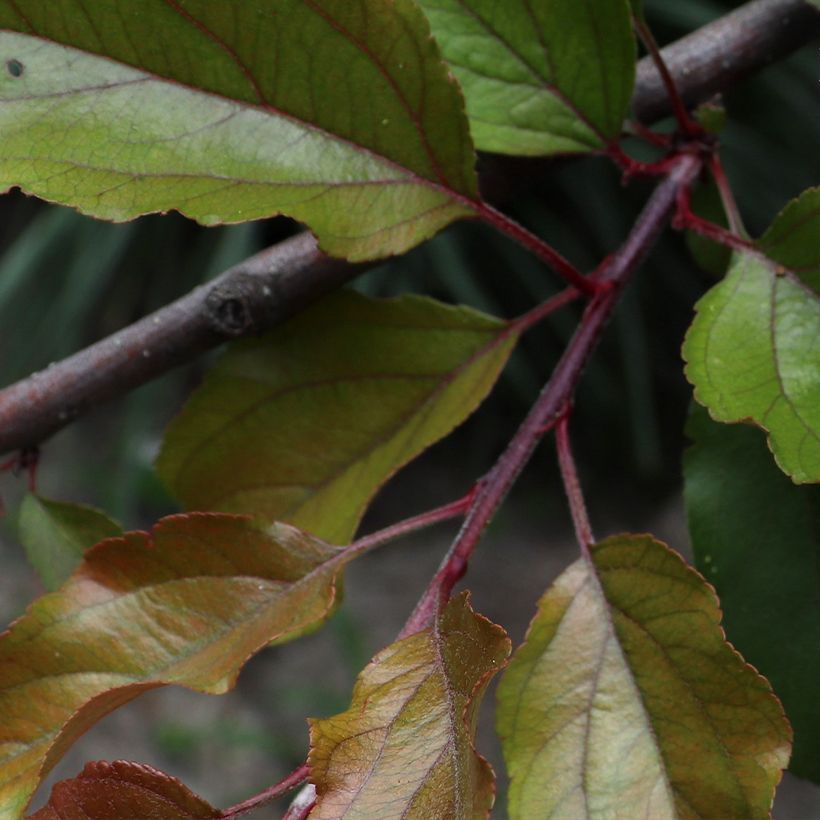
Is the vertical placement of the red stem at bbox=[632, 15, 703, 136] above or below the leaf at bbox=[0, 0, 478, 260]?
below

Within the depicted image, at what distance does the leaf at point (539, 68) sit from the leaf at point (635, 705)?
0.23m

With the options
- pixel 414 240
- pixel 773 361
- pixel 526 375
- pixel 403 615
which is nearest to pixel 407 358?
pixel 414 240

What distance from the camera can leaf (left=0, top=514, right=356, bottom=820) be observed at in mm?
407

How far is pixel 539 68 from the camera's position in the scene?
1.73 ft

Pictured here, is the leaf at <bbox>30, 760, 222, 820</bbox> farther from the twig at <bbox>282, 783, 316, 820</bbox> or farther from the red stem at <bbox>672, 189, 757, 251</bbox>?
the red stem at <bbox>672, 189, 757, 251</bbox>


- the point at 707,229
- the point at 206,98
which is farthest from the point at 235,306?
the point at 707,229

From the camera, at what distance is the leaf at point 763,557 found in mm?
491

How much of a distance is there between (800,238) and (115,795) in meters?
0.38

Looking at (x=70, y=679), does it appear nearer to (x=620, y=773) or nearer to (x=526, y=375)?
(x=620, y=773)

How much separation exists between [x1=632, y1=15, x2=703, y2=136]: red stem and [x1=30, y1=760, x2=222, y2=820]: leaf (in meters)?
0.43

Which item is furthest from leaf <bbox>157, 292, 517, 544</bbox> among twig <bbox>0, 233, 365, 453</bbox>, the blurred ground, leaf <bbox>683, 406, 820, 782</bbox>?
the blurred ground

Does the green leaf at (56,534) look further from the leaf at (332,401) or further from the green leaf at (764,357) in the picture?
the green leaf at (764,357)

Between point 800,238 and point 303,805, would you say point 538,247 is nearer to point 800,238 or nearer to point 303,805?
point 800,238

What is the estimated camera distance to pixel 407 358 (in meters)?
0.55
